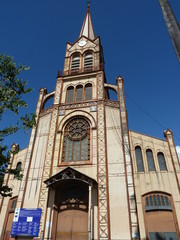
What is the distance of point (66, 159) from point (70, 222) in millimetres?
5058

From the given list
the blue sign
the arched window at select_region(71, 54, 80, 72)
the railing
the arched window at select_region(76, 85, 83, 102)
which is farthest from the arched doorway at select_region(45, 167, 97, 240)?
the arched window at select_region(71, 54, 80, 72)

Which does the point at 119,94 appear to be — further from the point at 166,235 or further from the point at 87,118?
the point at 166,235

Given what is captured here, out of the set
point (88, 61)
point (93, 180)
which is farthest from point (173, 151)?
point (88, 61)

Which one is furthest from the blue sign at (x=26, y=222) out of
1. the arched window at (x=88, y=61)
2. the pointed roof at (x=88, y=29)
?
the pointed roof at (x=88, y=29)

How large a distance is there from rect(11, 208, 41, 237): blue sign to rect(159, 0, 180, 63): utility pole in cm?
1439

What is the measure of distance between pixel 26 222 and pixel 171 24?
49.8ft

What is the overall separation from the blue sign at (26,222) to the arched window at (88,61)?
16.8 m

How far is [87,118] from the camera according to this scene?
1862 centimetres

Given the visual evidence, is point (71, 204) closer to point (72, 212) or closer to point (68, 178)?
point (72, 212)

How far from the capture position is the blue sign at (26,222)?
1340cm

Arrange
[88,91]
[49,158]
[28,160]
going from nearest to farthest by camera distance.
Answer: [49,158] < [28,160] < [88,91]

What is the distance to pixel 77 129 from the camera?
1833 cm

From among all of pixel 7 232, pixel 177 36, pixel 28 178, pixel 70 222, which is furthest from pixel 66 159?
pixel 177 36

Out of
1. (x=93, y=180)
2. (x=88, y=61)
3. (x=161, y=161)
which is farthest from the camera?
(x=88, y=61)
